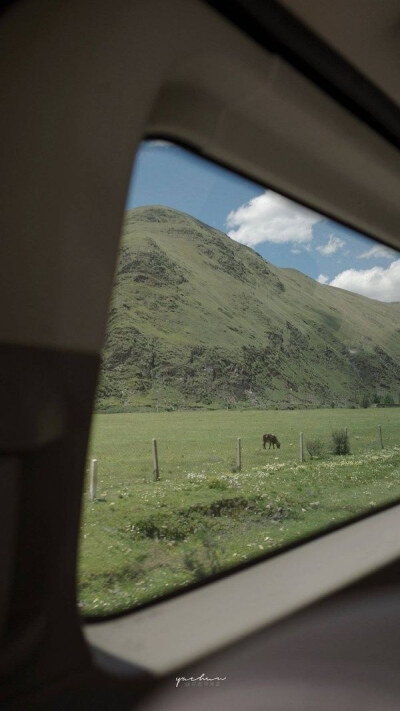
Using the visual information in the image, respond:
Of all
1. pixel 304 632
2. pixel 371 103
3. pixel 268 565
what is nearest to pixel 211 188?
pixel 371 103

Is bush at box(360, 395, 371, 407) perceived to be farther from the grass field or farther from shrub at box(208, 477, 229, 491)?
shrub at box(208, 477, 229, 491)

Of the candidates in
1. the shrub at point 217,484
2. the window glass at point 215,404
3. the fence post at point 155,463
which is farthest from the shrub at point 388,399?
the fence post at point 155,463

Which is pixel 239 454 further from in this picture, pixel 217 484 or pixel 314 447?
pixel 314 447

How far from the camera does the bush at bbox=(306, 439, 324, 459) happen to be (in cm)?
368

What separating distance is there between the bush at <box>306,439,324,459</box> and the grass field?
40 millimetres

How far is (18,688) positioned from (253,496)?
1.99 meters

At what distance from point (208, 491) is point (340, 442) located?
4.35ft

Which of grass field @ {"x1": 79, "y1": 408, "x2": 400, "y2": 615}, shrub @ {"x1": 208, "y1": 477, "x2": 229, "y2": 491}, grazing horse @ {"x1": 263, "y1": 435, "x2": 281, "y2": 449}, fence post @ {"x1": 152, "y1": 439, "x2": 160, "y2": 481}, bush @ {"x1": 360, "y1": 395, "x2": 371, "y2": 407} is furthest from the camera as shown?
bush @ {"x1": 360, "y1": 395, "x2": 371, "y2": 407}

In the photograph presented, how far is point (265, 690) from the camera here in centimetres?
173

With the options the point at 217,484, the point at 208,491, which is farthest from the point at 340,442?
the point at 208,491

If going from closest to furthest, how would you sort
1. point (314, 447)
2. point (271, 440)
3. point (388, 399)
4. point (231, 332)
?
point (231, 332)
point (271, 440)
point (314, 447)
point (388, 399)

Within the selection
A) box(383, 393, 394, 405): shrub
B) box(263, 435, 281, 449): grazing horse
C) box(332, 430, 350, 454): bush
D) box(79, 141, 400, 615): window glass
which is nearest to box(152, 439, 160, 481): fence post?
box(79, 141, 400, 615): window glass

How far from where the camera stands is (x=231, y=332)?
10.7 ft

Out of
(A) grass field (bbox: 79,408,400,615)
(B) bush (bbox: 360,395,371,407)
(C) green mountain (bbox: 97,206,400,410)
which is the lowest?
(A) grass field (bbox: 79,408,400,615)
